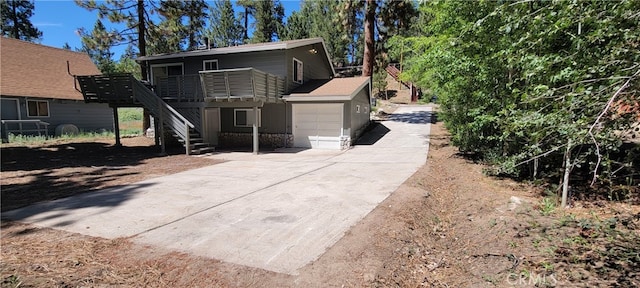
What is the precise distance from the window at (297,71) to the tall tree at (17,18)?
33.1 meters

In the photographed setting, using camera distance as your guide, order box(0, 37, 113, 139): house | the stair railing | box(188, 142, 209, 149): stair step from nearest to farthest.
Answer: the stair railing, box(188, 142, 209, 149): stair step, box(0, 37, 113, 139): house

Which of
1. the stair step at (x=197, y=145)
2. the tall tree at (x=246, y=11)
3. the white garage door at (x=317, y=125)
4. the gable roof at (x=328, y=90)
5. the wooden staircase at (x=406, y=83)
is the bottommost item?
the stair step at (x=197, y=145)

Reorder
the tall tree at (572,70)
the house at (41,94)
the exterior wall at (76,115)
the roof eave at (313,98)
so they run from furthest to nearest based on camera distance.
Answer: the exterior wall at (76,115) < the house at (41,94) < the roof eave at (313,98) < the tall tree at (572,70)

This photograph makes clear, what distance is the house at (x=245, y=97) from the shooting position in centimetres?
1271

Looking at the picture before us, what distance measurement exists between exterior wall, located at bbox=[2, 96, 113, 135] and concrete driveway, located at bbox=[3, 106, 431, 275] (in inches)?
588

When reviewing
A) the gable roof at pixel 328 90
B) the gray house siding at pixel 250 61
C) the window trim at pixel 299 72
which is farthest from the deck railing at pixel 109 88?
the window trim at pixel 299 72

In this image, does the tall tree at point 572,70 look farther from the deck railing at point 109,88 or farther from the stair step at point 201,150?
the deck railing at point 109,88

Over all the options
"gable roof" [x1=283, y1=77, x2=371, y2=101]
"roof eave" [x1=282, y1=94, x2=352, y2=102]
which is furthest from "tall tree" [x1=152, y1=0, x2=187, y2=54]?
"roof eave" [x1=282, y1=94, x2=352, y2=102]

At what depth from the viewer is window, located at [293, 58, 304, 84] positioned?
15.4 metres

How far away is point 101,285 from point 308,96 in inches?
448

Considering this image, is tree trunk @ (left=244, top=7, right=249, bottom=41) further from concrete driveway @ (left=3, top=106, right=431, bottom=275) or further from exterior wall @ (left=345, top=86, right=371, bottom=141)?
concrete driveway @ (left=3, top=106, right=431, bottom=275)

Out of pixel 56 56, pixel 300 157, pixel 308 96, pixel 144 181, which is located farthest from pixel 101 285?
pixel 56 56

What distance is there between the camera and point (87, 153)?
495 inches

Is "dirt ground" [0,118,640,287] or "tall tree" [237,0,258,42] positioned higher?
"tall tree" [237,0,258,42]
